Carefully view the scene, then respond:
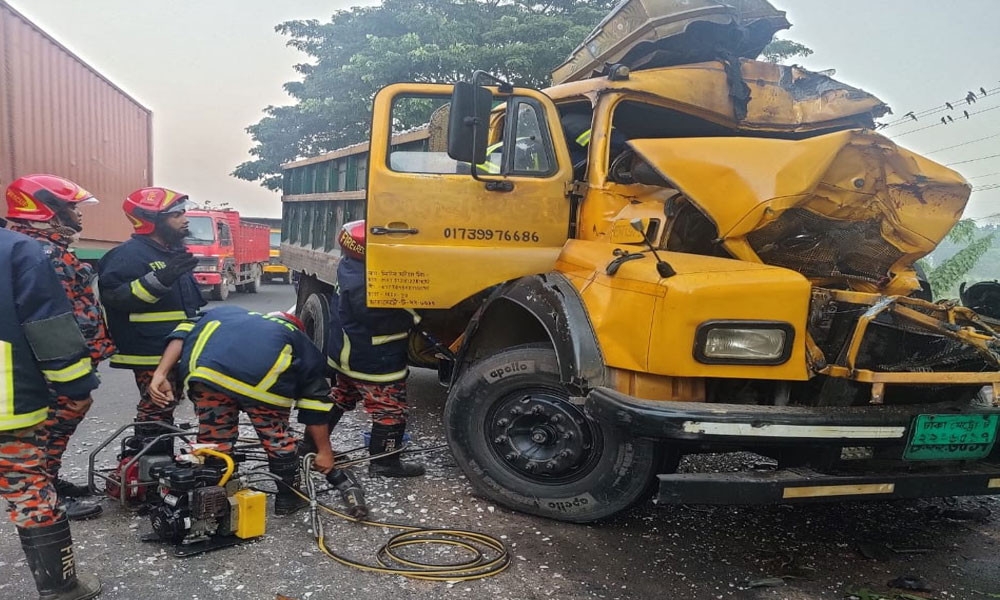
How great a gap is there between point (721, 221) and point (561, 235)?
39.9 inches

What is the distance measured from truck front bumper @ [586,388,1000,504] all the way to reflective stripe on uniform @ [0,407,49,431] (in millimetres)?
2086

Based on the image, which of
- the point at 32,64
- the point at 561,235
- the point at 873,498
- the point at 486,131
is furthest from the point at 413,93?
the point at 32,64

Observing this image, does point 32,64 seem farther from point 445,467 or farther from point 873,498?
point 873,498

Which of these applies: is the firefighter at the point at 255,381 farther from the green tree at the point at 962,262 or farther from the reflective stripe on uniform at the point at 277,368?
the green tree at the point at 962,262

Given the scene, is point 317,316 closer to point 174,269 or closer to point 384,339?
point 384,339

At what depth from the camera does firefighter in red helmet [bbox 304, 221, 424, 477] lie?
393 cm

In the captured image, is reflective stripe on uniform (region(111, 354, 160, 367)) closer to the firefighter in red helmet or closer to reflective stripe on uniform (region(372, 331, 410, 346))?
the firefighter in red helmet

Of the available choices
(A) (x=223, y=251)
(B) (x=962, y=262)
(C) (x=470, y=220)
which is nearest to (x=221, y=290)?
(A) (x=223, y=251)

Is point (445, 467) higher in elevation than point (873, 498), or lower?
lower

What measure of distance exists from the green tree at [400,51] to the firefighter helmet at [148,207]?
12.5m

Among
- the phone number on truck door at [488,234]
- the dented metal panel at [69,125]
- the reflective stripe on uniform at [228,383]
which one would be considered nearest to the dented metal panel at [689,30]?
the phone number on truck door at [488,234]

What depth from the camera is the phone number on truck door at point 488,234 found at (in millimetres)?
3732

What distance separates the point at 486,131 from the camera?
3.45 m

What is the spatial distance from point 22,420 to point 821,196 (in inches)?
127
